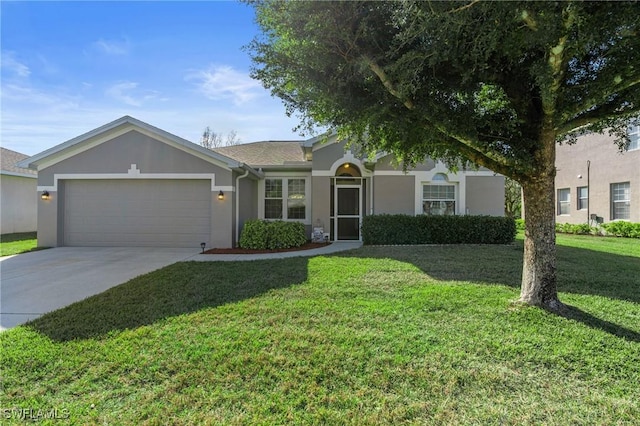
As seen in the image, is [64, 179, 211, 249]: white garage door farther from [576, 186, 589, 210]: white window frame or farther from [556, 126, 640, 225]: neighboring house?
[576, 186, 589, 210]: white window frame

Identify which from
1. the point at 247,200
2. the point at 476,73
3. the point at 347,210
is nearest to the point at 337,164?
the point at 347,210

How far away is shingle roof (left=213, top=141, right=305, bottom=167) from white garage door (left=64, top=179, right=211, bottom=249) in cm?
334

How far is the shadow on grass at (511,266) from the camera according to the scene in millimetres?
6113

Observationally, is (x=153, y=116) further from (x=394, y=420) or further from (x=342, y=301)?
(x=394, y=420)

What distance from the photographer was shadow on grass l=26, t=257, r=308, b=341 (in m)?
4.25

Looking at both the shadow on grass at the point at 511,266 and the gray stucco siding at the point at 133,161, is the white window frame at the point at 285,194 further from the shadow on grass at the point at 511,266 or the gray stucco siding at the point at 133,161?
the shadow on grass at the point at 511,266

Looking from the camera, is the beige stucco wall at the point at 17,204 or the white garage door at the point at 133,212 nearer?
the white garage door at the point at 133,212

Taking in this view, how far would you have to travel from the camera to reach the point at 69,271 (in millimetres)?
7582

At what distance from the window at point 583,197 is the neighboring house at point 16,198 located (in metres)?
30.0

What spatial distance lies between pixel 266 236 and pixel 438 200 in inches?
281

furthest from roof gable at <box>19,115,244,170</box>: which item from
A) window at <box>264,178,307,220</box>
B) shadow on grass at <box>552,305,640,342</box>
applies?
shadow on grass at <box>552,305,640,342</box>

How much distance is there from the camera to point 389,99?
5.04 metres

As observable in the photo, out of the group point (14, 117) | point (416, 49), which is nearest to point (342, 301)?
point (416, 49)

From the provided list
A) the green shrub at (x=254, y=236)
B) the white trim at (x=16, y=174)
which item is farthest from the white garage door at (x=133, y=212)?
the white trim at (x=16, y=174)
